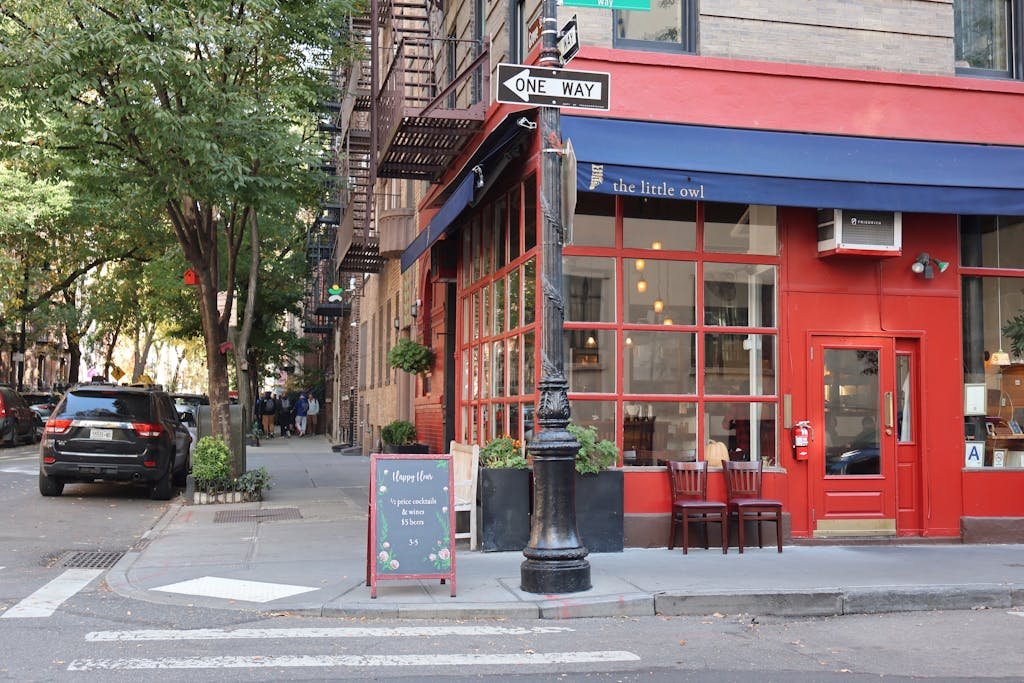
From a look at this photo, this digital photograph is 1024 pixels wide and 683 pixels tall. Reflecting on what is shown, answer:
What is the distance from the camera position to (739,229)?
11.1 m

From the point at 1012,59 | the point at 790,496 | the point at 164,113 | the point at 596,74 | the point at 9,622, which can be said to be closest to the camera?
the point at 9,622

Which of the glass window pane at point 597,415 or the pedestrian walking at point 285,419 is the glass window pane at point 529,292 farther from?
the pedestrian walking at point 285,419

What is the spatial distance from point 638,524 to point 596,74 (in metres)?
4.54

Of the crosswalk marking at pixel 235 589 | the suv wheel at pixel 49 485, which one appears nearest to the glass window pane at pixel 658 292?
the crosswalk marking at pixel 235 589

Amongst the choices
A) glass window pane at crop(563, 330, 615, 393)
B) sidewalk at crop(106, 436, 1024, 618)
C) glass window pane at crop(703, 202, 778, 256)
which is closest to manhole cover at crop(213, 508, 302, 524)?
sidewalk at crop(106, 436, 1024, 618)

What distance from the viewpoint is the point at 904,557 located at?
10.1 metres

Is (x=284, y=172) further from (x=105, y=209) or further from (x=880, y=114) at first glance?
(x=105, y=209)

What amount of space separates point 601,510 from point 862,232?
13.2ft

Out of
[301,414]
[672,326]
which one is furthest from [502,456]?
[301,414]

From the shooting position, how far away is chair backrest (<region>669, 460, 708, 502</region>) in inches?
413

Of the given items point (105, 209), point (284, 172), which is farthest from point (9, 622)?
point (105, 209)

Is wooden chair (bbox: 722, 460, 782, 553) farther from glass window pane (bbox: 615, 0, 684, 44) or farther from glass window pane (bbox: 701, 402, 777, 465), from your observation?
glass window pane (bbox: 615, 0, 684, 44)

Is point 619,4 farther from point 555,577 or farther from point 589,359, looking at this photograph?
point 555,577

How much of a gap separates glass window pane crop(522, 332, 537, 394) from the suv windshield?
22.2 ft
